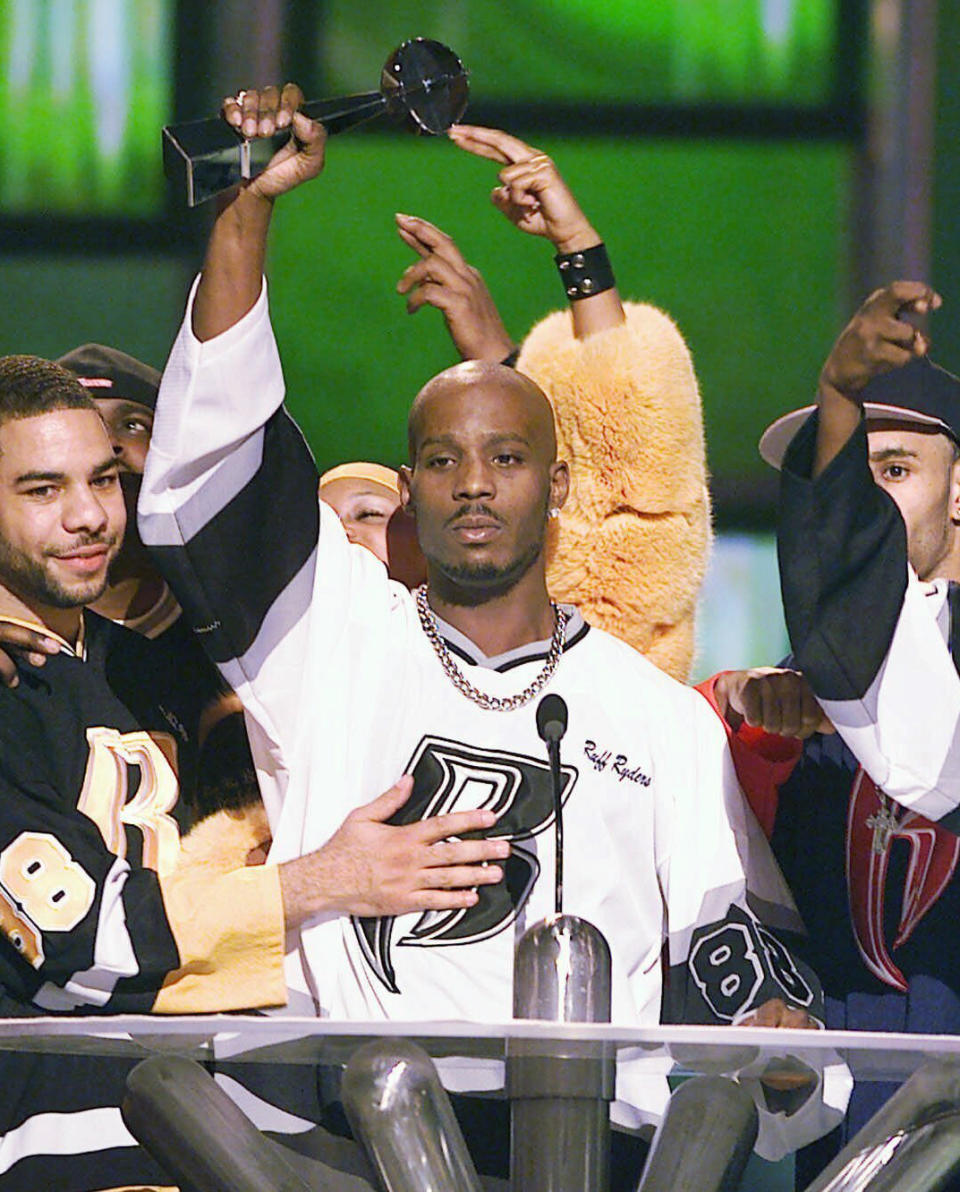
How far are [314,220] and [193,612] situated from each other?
1.56 m

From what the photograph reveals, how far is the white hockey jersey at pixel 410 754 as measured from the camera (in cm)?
238

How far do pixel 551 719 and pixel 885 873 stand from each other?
0.70m

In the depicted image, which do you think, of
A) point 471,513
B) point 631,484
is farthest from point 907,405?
point 471,513

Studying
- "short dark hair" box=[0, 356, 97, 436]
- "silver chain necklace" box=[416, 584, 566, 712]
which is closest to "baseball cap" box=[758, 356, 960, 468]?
"silver chain necklace" box=[416, 584, 566, 712]

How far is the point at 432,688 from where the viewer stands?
2.49 metres

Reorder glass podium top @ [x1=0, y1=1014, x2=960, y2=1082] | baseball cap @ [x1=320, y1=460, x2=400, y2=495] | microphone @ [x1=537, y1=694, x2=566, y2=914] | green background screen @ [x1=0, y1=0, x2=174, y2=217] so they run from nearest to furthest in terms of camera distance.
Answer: glass podium top @ [x1=0, y1=1014, x2=960, y2=1082] → microphone @ [x1=537, y1=694, x2=566, y2=914] → baseball cap @ [x1=320, y1=460, x2=400, y2=495] → green background screen @ [x1=0, y1=0, x2=174, y2=217]

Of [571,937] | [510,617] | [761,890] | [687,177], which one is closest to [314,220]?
[687,177]

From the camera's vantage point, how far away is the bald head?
255 cm

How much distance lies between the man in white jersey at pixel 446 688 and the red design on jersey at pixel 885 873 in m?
0.11

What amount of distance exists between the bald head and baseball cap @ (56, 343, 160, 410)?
463 millimetres

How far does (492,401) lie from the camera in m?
2.55

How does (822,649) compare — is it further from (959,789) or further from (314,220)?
(314,220)

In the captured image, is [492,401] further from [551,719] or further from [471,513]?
[551,719]

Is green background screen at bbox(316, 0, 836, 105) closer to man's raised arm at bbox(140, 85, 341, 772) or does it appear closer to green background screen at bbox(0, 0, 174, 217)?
green background screen at bbox(0, 0, 174, 217)
